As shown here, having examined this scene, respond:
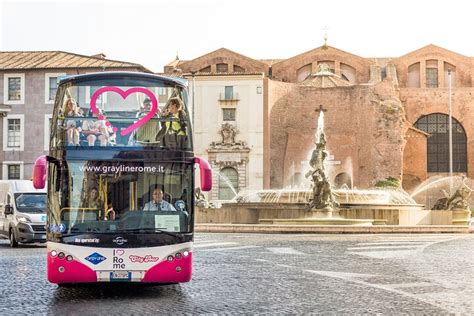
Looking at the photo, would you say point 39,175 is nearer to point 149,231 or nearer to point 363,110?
point 149,231

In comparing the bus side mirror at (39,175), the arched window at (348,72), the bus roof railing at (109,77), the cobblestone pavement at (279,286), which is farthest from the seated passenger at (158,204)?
the arched window at (348,72)

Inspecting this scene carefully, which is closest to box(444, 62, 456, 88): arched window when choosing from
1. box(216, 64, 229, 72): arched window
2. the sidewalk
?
box(216, 64, 229, 72): arched window

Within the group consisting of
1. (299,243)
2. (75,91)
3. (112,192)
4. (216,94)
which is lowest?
(299,243)

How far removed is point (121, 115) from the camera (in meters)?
11.0

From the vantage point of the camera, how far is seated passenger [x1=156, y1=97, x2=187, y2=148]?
1101cm

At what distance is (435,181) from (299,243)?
44.6m

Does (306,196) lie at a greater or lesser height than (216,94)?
lesser

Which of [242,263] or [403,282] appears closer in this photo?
[403,282]

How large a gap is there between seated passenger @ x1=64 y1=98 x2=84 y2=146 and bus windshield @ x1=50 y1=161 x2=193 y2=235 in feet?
1.08

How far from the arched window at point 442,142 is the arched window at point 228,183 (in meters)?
17.6

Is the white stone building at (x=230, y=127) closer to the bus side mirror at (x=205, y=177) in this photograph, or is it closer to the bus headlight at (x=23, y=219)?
the bus headlight at (x=23, y=219)

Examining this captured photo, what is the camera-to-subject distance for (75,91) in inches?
Answer: 439

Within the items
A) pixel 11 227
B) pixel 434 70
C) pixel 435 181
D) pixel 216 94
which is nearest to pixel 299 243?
pixel 11 227

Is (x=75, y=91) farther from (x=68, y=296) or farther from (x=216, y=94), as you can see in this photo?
(x=216, y=94)
